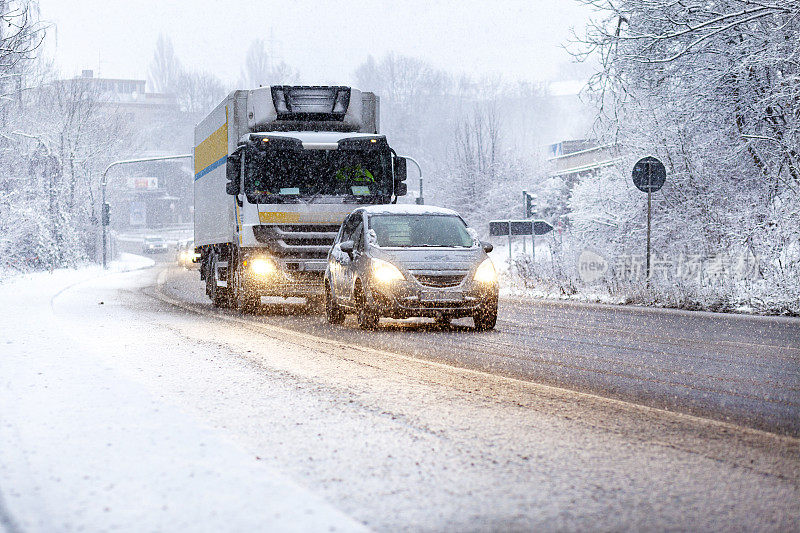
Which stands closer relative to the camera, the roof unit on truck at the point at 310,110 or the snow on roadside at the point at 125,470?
the snow on roadside at the point at 125,470

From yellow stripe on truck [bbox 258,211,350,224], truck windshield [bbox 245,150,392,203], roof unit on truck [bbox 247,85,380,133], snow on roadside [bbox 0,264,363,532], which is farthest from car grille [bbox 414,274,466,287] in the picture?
snow on roadside [bbox 0,264,363,532]

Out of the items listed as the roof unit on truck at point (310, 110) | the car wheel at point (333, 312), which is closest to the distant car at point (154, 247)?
the roof unit on truck at point (310, 110)

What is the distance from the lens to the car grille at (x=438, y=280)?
1426cm

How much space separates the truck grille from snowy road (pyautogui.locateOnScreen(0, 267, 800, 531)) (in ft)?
19.0

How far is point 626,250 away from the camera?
27.8 m

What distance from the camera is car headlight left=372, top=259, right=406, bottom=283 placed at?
46.9 feet

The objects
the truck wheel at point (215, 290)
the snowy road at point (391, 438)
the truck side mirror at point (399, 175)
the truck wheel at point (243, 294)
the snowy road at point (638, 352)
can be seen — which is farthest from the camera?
the truck wheel at point (215, 290)

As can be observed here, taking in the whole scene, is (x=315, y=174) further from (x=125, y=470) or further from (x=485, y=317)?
(x=125, y=470)

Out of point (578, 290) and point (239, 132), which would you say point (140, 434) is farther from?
point (578, 290)

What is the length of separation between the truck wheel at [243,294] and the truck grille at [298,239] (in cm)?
84

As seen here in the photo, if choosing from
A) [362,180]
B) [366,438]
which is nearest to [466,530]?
[366,438]

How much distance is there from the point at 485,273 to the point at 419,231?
149 cm

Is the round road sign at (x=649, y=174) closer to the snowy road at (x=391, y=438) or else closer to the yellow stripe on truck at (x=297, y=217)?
the yellow stripe on truck at (x=297, y=217)

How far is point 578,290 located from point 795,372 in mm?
13119
